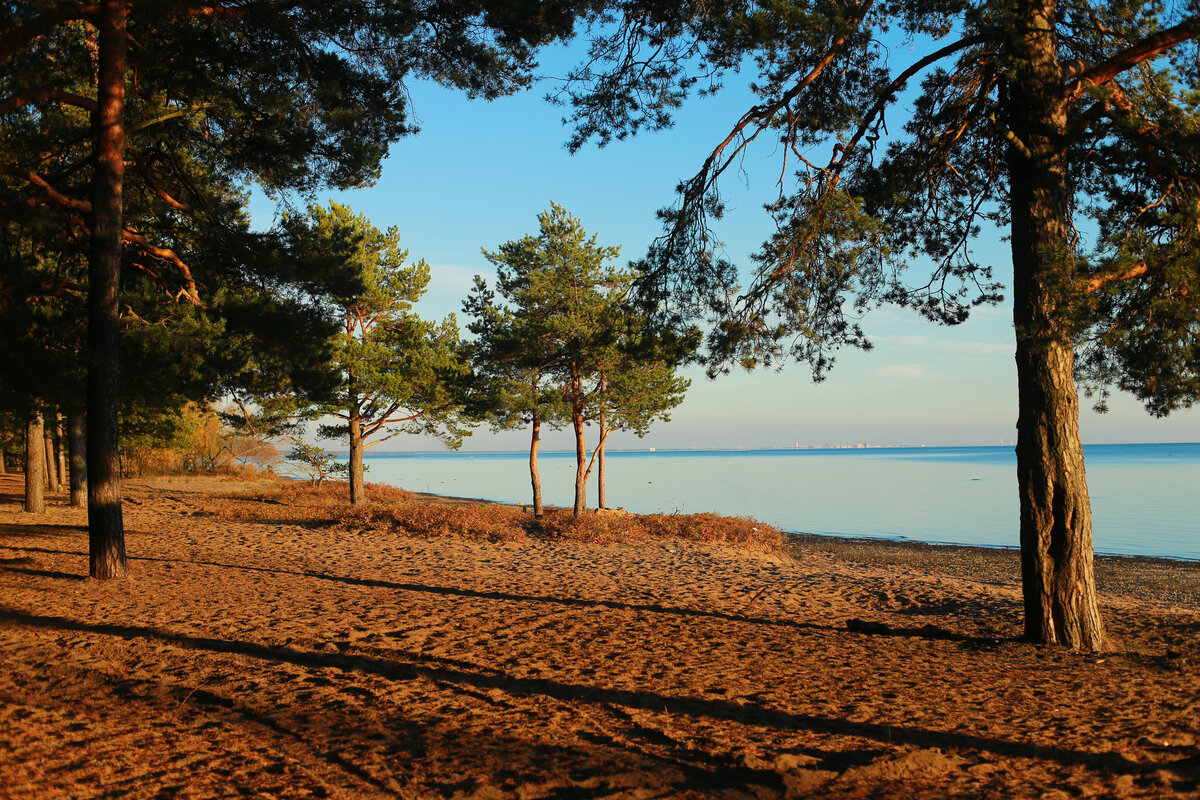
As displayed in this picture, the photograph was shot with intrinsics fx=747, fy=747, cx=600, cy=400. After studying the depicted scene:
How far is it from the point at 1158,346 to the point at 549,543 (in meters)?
13.3

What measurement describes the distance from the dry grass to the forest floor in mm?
7063

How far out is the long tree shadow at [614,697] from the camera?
4.46 metres

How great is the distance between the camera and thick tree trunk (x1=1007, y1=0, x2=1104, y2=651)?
714 cm

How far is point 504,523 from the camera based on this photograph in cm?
2125

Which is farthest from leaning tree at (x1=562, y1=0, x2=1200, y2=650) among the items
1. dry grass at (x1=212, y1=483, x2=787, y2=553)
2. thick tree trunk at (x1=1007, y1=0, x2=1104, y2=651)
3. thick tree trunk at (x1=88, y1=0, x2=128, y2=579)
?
dry grass at (x1=212, y1=483, x2=787, y2=553)

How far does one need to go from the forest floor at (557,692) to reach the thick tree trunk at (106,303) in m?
0.75

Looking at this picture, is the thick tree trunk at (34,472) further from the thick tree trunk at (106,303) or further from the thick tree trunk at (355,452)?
the thick tree trunk at (106,303)

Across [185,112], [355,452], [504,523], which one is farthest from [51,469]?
[185,112]

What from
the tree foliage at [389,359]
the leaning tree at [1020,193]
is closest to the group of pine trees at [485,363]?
the tree foliage at [389,359]

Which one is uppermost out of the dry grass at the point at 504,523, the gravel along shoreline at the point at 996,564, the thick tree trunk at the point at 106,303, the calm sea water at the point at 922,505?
the thick tree trunk at the point at 106,303

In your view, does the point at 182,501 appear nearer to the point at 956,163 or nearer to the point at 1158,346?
the point at 956,163

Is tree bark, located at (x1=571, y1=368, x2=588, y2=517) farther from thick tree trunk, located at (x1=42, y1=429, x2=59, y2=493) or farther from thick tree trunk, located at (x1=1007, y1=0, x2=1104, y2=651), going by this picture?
thick tree trunk, located at (x1=42, y1=429, x2=59, y2=493)

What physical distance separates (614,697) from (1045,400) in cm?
→ 499

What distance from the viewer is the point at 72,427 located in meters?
19.2
